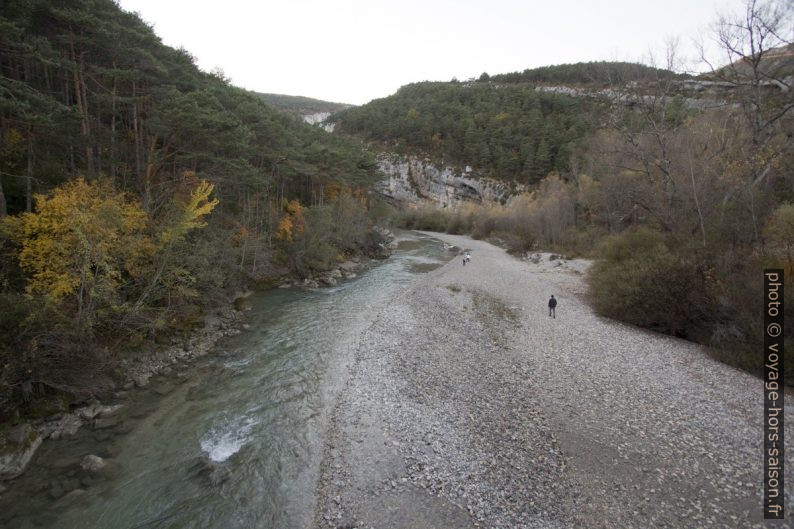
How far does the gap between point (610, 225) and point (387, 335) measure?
31.7 m

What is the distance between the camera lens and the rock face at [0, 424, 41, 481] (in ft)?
25.8

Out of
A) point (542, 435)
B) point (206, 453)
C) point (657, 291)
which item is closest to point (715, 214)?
point (657, 291)

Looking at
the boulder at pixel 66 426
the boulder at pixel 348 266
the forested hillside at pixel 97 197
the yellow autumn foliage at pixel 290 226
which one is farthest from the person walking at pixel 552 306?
the yellow autumn foliage at pixel 290 226

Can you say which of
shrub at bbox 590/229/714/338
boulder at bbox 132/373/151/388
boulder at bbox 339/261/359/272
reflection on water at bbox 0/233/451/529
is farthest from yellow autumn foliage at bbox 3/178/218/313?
shrub at bbox 590/229/714/338

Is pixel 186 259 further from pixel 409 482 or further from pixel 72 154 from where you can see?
pixel 409 482

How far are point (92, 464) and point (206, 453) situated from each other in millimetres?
2421

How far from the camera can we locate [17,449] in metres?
8.21

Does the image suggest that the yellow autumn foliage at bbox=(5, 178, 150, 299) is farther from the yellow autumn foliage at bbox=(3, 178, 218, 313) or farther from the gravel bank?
the gravel bank

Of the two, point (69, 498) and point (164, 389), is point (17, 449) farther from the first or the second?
point (164, 389)

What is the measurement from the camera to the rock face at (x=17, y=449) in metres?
7.87

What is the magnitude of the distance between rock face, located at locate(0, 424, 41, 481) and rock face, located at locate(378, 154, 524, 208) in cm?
8221

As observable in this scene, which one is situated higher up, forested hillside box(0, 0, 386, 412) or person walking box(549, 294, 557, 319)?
forested hillside box(0, 0, 386, 412)

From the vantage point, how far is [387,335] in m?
16.3

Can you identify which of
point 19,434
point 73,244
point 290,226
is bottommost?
point 19,434
